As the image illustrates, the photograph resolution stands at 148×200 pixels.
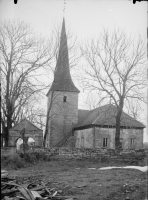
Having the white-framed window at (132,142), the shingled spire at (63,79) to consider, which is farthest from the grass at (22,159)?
the white-framed window at (132,142)

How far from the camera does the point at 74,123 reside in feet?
111

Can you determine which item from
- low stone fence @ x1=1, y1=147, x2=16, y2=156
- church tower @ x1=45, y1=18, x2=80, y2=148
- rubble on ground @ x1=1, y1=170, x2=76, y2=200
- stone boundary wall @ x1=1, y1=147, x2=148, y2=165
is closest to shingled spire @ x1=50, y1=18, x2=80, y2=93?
church tower @ x1=45, y1=18, x2=80, y2=148

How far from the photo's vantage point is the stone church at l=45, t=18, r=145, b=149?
28.8 m

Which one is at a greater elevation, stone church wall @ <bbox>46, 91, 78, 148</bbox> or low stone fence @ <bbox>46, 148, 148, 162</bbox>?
stone church wall @ <bbox>46, 91, 78, 148</bbox>

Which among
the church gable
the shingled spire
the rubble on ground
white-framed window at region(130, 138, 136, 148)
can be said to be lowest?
white-framed window at region(130, 138, 136, 148)

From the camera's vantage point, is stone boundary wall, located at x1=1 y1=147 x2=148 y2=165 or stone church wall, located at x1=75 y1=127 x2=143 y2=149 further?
stone church wall, located at x1=75 y1=127 x2=143 y2=149

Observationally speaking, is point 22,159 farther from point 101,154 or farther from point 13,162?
point 101,154

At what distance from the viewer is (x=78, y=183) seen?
962 centimetres

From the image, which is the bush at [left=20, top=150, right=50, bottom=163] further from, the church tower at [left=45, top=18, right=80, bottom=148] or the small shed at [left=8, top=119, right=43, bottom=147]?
the church tower at [left=45, top=18, right=80, bottom=148]

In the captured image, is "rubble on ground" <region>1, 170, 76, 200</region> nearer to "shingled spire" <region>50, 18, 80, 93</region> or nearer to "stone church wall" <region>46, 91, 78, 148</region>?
"shingled spire" <region>50, 18, 80, 93</region>

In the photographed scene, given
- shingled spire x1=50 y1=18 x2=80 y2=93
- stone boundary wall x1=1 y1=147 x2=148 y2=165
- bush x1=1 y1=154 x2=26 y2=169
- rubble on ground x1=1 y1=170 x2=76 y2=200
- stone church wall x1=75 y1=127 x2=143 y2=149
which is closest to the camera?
rubble on ground x1=1 y1=170 x2=76 y2=200

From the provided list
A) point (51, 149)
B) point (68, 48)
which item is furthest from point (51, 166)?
point (68, 48)

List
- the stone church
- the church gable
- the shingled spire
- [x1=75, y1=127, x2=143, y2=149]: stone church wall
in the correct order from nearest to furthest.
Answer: the church gable < [x1=75, y1=127, x2=143, y2=149]: stone church wall < the stone church < the shingled spire

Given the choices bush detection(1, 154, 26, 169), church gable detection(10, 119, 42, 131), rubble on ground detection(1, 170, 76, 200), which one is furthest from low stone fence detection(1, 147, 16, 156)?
church gable detection(10, 119, 42, 131)
